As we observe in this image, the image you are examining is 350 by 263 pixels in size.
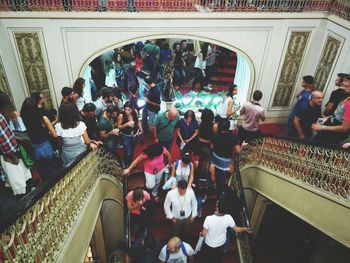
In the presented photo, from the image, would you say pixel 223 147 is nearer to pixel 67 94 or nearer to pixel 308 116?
pixel 308 116

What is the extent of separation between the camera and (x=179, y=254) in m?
4.09

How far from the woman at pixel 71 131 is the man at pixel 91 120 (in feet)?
1.54

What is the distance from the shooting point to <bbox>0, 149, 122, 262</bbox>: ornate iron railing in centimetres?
233

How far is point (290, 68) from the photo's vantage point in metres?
8.04

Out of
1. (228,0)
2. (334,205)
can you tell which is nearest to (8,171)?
(334,205)

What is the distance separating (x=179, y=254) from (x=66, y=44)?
16.5ft

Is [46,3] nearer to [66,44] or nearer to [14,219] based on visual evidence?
[66,44]

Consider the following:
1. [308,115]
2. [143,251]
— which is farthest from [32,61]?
[308,115]

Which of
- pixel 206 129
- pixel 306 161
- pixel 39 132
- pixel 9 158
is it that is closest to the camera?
pixel 9 158

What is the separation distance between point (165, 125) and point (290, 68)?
4433 mm

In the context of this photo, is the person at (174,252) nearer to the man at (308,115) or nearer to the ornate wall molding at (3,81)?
the man at (308,115)

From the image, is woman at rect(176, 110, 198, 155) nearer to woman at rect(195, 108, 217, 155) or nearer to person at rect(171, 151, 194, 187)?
woman at rect(195, 108, 217, 155)

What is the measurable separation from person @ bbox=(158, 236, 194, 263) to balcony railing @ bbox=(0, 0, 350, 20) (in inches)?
192

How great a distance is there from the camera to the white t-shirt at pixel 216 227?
411 cm
